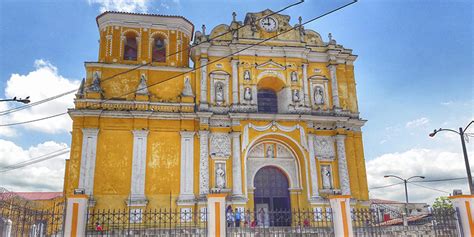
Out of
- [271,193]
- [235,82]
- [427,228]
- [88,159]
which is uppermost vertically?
[235,82]

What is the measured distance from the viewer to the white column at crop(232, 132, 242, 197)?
18984mm

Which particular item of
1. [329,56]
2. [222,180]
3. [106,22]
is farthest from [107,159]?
[329,56]

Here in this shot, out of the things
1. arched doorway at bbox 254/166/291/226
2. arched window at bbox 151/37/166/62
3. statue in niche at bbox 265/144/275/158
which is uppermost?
arched window at bbox 151/37/166/62

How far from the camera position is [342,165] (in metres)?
20.5

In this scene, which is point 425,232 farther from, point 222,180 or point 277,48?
point 277,48

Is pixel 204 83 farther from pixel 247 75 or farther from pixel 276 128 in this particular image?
pixel 276 128

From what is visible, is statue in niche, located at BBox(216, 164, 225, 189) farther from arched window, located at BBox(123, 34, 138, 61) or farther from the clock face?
the clock face

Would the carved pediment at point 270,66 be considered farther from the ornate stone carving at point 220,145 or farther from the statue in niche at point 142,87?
the statue in niche at point 142,87

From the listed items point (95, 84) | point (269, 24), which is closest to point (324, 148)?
point (269, 24)

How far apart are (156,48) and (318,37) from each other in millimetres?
9285

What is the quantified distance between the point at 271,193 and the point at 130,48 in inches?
434

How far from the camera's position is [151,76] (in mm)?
20641

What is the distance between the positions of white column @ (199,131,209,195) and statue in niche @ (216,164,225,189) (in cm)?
51

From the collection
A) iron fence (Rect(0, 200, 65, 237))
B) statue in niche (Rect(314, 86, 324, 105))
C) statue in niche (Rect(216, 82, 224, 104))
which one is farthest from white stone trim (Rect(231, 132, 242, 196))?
iron fence (Rect(0, 200, 65, 237))
